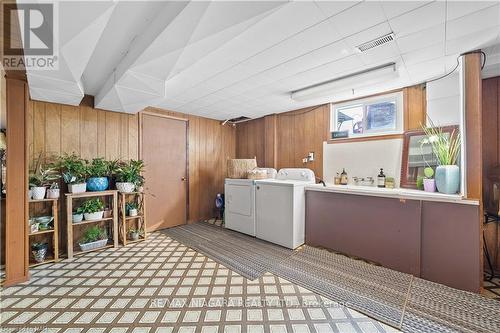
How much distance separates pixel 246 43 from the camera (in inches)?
69.2

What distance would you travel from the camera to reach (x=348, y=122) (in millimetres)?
3357

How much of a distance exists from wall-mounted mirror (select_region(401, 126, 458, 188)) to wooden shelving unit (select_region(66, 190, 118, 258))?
3.94 m

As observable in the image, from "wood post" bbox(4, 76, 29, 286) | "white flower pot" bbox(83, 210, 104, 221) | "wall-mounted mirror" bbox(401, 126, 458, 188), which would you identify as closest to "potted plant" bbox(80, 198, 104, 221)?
"white flower pot" bbox(83, 210, 104, 221)

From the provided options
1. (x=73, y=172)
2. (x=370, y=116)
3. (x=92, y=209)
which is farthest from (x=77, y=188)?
(x=370, y=116)

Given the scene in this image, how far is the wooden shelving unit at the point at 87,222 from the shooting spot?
266 cm

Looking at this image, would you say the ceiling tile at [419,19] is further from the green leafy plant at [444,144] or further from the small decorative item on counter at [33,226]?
the small decorative item on counter at [33,226]

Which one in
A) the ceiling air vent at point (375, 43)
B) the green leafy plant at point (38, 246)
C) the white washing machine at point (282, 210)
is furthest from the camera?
the white washing machine at point (282, 210)

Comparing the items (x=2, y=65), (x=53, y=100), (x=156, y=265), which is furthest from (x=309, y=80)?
(x=53, y=100)

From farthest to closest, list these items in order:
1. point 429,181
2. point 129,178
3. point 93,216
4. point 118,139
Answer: point 118,139 < point 129,178 < point 93,216 < point 429,181

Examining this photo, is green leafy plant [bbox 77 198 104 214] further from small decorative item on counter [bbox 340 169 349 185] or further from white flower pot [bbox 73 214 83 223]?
small decorative item on counter [bbox 340 169 349 185]

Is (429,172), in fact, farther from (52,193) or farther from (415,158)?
(52,193)

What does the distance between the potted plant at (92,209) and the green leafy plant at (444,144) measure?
13.9 ft

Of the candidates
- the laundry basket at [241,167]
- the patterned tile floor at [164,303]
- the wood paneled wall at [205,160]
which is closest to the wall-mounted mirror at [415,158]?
the patterned tile floor at [164,303]

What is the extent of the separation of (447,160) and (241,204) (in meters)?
2.71
